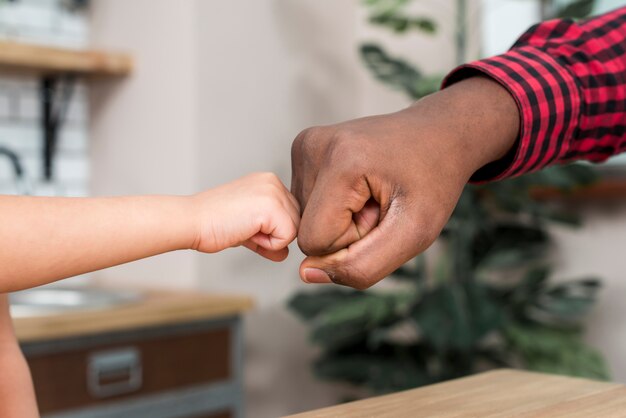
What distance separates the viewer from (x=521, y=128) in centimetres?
67

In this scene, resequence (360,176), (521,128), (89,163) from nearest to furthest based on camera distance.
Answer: (360,176), (521,128), (89,163)

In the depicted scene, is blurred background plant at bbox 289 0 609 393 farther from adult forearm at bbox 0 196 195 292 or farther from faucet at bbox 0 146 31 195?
adult forearm at bbox 0 196 195 292

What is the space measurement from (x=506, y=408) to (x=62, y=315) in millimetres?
1221

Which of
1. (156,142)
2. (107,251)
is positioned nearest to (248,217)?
(107,251)

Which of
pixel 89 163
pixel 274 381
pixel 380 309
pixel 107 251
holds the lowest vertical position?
pixel 274 381

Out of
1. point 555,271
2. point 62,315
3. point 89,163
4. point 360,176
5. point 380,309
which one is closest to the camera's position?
point 360,176

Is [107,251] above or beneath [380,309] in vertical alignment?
above

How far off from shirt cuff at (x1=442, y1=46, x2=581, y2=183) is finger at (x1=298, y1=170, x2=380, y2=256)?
15 cm

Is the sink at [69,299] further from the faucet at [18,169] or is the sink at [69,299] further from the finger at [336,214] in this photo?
the finger at [336,214]

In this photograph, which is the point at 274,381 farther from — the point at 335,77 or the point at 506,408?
the point at 506,408

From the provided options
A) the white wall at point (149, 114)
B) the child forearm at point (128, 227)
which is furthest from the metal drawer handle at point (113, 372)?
the child forearm at point (128, 227)

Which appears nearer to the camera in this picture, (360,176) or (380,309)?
(360,176)

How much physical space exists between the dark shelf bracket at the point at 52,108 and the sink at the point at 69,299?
0.39m

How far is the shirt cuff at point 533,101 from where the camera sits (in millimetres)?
669
